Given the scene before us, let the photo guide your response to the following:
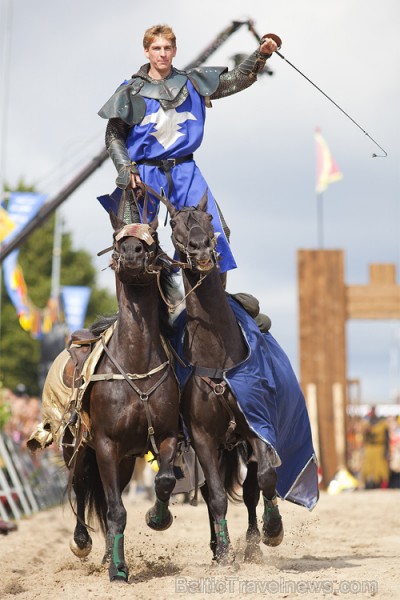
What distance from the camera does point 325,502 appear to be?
15.9m

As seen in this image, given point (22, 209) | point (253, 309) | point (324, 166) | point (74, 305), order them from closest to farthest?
point (253, 309) → point (22, 209) → point (324, 166) → point (74, 305)

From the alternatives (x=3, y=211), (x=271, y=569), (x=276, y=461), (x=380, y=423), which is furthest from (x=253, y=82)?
(x=380, y=423)

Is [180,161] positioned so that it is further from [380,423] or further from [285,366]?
[380,423]

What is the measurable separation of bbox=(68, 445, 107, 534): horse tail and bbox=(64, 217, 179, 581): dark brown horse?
1062mm

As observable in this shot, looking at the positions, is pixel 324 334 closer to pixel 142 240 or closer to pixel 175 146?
pixel 175 146

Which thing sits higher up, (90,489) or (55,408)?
(55,408)

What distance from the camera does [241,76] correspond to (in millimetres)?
8234

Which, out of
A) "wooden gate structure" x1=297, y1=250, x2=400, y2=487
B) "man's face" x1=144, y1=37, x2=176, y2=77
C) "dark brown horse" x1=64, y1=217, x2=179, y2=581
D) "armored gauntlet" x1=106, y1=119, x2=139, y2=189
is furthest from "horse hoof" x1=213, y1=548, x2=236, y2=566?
"wooden gate structure" x1=297, y1=250, x2=400, y2=487

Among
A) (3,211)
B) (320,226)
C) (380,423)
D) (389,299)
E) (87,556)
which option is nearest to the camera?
(87,556)

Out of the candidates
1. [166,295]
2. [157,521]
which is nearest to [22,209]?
[166,295]

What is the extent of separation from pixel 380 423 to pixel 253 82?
1349 cm

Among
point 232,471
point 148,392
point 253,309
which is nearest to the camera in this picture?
point 148,392

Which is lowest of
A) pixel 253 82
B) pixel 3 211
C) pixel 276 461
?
pixel 276 461

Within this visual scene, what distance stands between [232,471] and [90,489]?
1.11m
